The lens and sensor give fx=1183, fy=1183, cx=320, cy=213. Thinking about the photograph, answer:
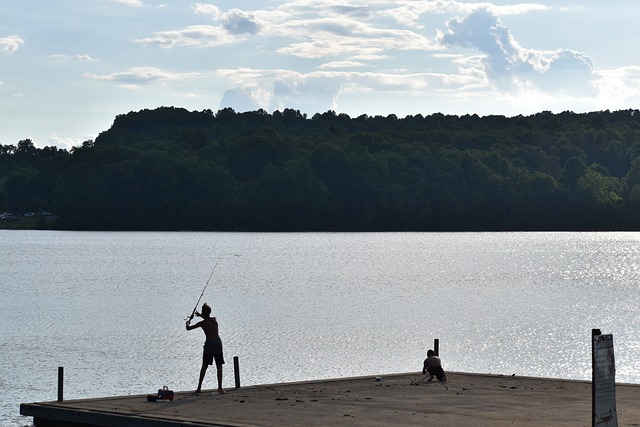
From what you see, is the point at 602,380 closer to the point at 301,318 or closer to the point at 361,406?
the point at 361,406

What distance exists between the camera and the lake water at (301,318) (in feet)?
125

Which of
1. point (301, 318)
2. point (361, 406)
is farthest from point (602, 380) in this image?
point (301, 318)

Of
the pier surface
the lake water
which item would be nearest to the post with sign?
the pier surface

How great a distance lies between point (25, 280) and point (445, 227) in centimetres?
11386

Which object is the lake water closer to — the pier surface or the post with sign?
the pier surface

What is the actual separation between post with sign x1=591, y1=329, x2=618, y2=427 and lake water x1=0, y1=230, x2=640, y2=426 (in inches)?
582

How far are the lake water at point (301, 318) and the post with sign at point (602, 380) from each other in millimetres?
14788

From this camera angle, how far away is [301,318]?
5778 centimetres

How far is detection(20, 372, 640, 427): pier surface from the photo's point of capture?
69.6 feet

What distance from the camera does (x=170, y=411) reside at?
22312 mm

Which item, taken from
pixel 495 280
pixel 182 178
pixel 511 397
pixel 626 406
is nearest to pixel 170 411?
pixel 511 397

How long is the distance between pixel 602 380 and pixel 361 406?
293 inches

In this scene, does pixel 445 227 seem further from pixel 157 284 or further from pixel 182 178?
pixel 157 284

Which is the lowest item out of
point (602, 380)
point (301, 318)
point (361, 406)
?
point (361, 406)
